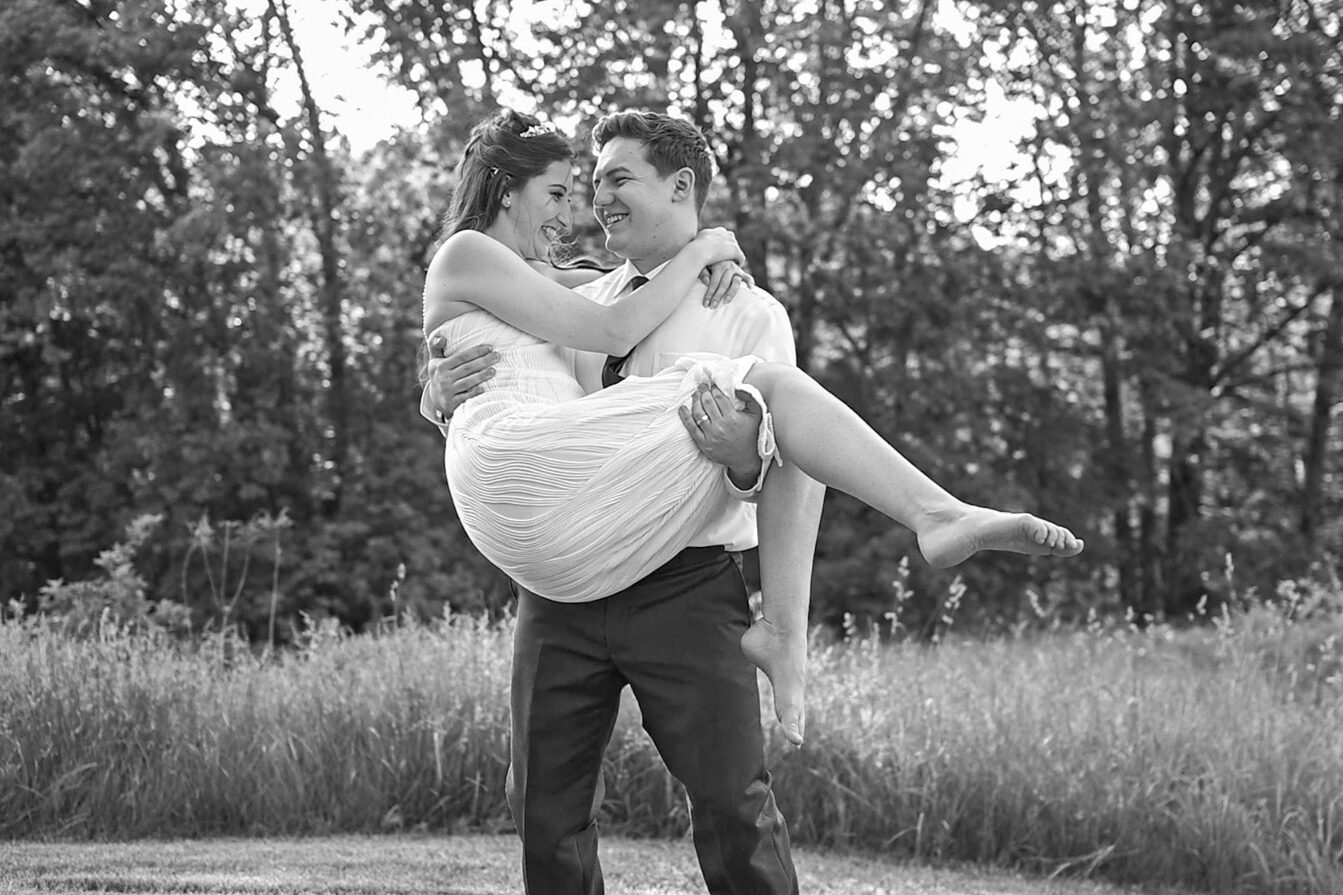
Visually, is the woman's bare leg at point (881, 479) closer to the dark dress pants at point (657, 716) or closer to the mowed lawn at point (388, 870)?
the dark dress pants at point (657, 716)

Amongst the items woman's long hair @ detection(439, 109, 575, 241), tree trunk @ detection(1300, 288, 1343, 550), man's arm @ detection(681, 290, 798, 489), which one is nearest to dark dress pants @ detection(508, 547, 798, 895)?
man's arm @ detection(681, 290, 798, 489)

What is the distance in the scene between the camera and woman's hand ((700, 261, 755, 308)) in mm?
3148

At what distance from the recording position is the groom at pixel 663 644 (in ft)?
9.47

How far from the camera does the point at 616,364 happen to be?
10.7ft

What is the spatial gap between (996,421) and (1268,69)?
481cm

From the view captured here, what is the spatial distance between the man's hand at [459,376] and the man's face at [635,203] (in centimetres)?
40

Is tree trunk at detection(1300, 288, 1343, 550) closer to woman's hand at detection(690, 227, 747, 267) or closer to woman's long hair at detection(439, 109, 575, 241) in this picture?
woman's hand at detection(690, 227, 747, 267)

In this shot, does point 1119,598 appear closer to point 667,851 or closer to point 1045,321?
point 1045,321

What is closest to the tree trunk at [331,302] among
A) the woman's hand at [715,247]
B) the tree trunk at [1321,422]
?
the woman's hand at [715,247]

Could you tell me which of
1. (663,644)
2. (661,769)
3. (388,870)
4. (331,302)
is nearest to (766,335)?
(663,644)

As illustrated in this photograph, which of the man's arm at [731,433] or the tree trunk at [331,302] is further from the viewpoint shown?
the tree trunk at [331,302]

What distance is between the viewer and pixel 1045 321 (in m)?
13.9

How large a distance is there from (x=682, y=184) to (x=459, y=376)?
65 centimetres

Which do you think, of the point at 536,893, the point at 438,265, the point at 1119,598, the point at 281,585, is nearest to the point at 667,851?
the point at 536,893
